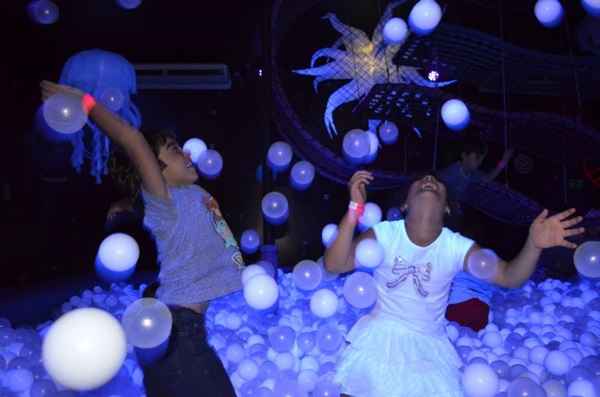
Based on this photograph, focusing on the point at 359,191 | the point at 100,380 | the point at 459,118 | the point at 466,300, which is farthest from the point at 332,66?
the point at 100,380

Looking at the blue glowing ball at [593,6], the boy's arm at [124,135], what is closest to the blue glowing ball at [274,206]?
the boy's arm at [124,135]

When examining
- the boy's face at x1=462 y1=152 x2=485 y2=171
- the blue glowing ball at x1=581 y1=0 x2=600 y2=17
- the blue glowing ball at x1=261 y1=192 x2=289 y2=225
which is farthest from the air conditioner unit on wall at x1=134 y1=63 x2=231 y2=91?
the blue glowing ball at x1=581 y1=0 x2=600 y2=17

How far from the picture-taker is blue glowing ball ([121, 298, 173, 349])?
4.24 feet

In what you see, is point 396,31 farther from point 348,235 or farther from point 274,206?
point 348,235

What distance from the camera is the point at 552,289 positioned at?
3449 mm

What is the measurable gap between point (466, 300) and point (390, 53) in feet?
6.43

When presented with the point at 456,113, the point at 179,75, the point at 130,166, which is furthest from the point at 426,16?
the point at 179,75

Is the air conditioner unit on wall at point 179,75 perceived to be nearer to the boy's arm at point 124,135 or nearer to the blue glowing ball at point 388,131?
Result: the blue glowing ball at point 388,131

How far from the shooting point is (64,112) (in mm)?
1415


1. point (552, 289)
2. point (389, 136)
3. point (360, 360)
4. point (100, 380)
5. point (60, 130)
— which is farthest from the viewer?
point (389, 136)

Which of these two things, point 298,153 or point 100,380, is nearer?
point 100,380

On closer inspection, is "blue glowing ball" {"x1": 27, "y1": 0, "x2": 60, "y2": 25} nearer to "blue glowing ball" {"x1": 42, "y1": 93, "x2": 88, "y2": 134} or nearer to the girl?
"blue glowing ball" {"x1": 42, "y1": 93, "x2": 88, "y2": 134}

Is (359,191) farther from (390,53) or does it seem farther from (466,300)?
(390,53)

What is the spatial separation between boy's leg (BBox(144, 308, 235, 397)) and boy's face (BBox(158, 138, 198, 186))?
0.44 m
